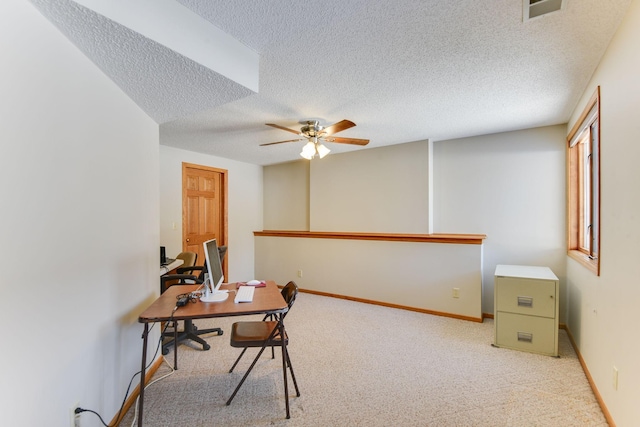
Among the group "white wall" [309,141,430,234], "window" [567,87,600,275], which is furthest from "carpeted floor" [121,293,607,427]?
"white wall" [309,141,430,234]

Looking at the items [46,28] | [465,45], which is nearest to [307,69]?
[465,45]

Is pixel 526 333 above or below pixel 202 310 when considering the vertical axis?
below

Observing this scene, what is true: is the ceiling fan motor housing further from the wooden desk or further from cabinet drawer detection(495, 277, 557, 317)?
cabinet drawer detection(495, 277, 557, 317)

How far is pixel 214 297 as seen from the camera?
2176 mm

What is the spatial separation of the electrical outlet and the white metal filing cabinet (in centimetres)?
328

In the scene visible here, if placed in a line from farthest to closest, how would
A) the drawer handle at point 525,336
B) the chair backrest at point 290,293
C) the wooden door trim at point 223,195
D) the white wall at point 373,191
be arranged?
the wooden door trim at point 223,195
the white wall at point 373,191
the drawer handle at point 525,336
the chair backrest at point 290,293

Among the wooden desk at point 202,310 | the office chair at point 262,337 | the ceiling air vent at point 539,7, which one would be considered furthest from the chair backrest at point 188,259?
the ceiling air vent at point 539,7

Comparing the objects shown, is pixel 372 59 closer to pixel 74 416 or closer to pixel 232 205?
pixel 74 416

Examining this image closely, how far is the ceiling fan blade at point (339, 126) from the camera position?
2638 millimetres

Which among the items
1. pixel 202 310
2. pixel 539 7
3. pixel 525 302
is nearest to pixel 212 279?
pixel 202 310

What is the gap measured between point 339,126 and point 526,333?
2645mm

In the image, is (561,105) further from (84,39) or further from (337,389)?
(84,39)

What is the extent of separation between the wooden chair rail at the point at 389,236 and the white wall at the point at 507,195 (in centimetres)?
27

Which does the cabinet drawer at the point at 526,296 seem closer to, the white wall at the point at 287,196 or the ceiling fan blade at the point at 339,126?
the ceiling fan blade at the point at 339,126
